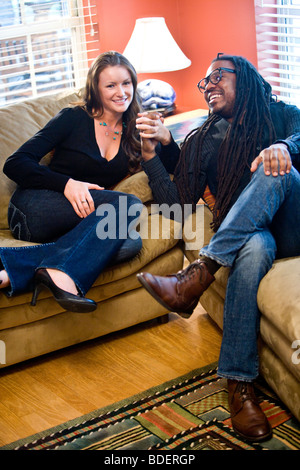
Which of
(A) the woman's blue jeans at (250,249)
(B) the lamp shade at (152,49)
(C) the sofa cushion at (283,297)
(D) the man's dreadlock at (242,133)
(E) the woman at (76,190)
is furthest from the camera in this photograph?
(B) the lamp shade at (152,49)

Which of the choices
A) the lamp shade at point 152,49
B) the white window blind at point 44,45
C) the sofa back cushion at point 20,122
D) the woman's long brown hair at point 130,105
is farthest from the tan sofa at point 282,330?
the white window blind at point 44,45

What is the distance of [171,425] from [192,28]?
2.61 metres

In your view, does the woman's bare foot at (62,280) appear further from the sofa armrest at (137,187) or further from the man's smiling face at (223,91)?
the man's smiling face at (223,91)

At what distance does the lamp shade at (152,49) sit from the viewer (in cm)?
336

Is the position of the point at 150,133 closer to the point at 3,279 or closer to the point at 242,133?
the point at 242,133

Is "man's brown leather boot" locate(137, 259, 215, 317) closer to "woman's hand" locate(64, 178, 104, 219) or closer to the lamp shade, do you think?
"woman's hand" locate(64, 178, 104, 219)

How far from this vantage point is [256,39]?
334 cm

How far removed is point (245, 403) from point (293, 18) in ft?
6.95

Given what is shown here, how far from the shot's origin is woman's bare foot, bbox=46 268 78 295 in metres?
2.10

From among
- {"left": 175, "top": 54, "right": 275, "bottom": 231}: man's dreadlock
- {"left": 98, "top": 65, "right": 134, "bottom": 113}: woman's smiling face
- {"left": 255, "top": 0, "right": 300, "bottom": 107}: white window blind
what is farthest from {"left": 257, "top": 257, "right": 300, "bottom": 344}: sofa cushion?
{"left": 255, "top": 0, "right": 300, "bottom": 107}: white window blind

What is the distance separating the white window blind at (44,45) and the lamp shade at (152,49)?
33 centimetres

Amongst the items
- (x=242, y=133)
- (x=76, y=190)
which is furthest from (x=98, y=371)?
(x=242, y=133)

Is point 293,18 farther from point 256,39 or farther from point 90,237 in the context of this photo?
point 90,237
